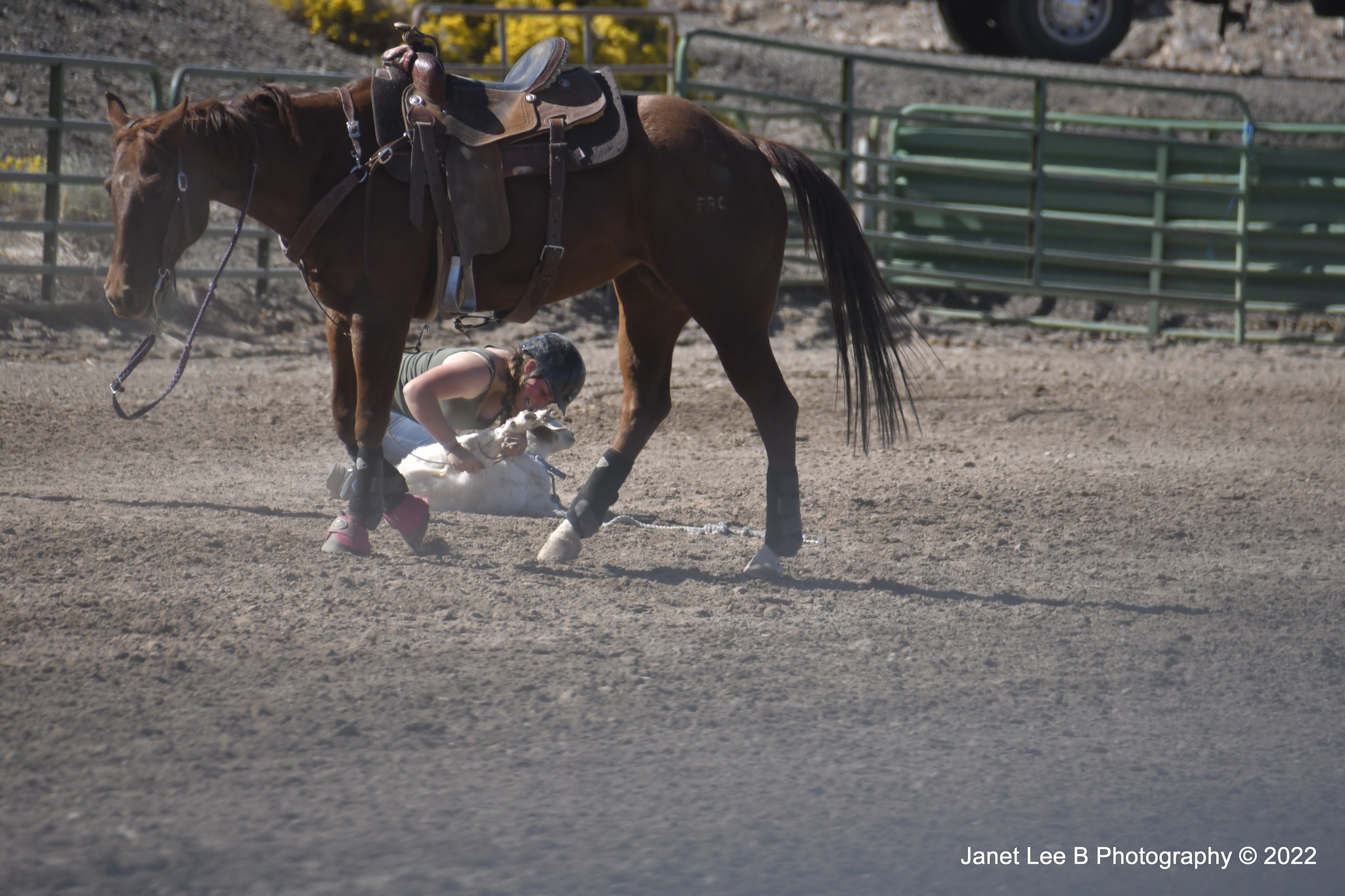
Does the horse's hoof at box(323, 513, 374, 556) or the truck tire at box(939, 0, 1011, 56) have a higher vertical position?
the truck tire at box(939, 0, 1011, 56)

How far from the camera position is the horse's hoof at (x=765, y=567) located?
4.07m

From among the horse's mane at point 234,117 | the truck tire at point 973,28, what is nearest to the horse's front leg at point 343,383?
the horse's mane at point 234,117

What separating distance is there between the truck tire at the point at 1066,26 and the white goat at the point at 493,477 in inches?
480

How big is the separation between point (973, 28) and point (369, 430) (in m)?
14.6

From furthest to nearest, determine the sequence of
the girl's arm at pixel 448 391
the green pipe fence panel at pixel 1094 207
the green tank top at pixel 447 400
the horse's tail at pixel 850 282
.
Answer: the green pipe fence panel at pixel 1094 207
the green tank top at pixel 447 400
the girl's arm at pixel 448 391
the horse's tail at pixel 850 282

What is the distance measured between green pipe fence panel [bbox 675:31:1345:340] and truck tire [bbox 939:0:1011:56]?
16.7 ft

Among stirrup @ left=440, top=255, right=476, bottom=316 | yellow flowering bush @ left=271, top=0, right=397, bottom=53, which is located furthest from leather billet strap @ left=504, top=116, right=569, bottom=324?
yellow flowering bush @ left=271, top=0, right=397, bottom=53

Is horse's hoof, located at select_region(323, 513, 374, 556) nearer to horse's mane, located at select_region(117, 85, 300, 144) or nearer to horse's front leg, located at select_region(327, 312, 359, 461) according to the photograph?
horse's front leg, located at select_region(327, 312, 359, 461)

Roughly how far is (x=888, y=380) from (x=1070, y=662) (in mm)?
1341

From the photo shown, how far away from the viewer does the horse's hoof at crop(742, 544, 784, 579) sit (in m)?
4.07

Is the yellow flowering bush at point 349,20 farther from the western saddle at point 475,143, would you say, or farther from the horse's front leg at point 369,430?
the horse's front leg at point 369,430

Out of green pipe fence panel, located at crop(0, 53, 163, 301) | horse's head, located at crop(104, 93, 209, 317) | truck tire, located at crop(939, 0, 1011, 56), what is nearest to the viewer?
horse's head, located at crop(104, 93, 209, 317)

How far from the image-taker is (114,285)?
12.3 feet

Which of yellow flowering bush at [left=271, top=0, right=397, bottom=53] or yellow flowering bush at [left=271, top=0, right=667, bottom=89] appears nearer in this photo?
yellow flowering bush at [left=271, top=0, right=667, bottom=89]
